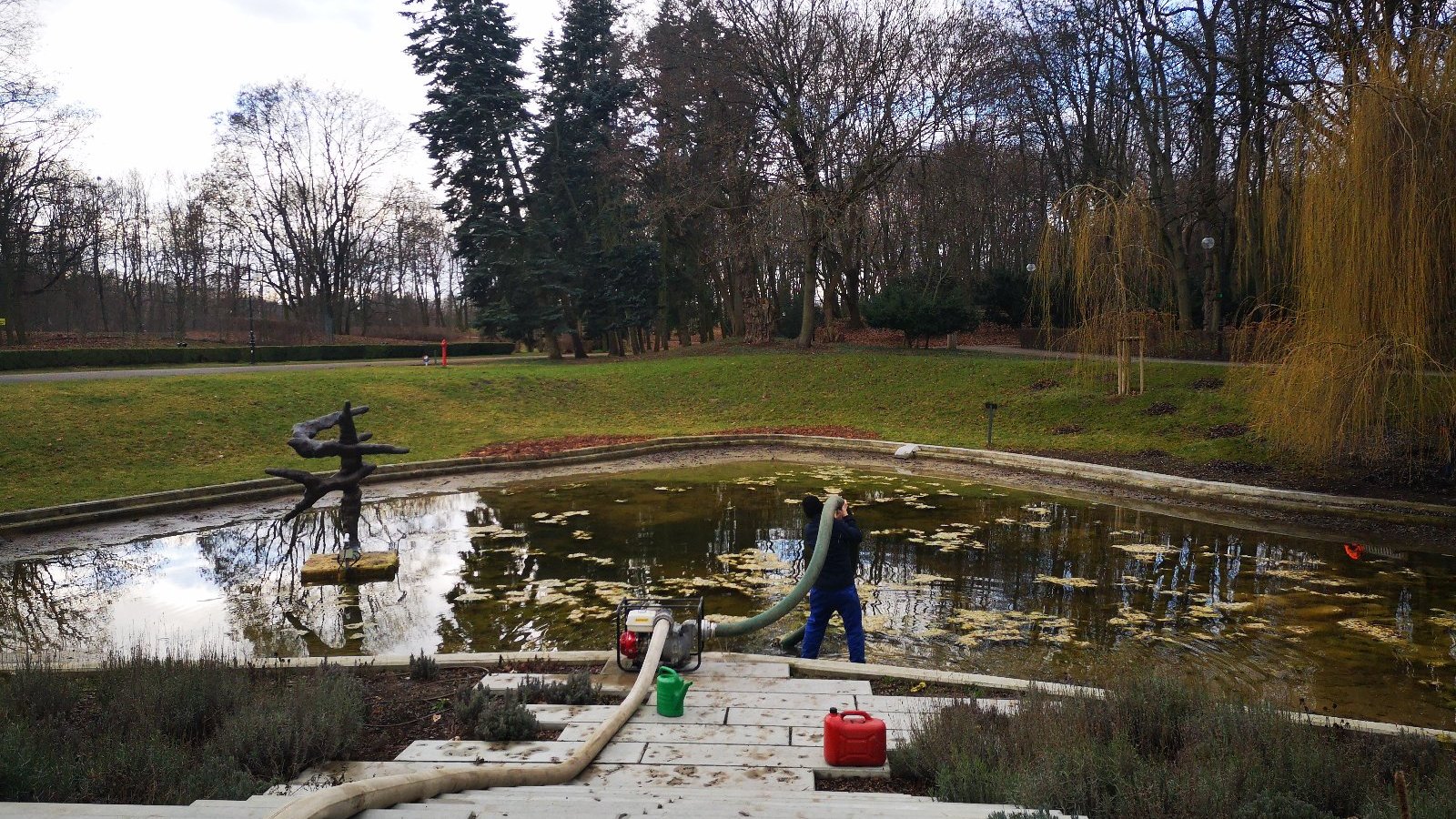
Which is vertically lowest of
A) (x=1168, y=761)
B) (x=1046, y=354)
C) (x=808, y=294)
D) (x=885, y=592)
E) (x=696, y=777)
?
(x=885, y=592)

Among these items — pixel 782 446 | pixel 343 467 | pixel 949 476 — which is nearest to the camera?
pixel 343 467

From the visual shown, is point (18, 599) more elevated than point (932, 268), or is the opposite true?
point (932, 268)

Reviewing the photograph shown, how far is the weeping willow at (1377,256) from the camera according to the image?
10367mm

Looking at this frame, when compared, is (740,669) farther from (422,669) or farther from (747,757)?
(422,669)

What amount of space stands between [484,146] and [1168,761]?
36157 millimetres

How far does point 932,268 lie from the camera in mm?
38594

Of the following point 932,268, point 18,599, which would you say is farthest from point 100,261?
point 18,599

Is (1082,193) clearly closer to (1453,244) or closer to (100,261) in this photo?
(1453,244)

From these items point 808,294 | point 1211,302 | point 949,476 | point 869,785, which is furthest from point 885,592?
point 808,294

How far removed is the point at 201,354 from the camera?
3133 cm

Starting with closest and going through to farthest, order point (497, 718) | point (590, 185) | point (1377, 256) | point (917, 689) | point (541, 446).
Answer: point (497, 718), point (917, 689), point (1377, 256), point (541, 446), point (590, 185)

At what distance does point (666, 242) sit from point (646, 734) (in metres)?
34.1

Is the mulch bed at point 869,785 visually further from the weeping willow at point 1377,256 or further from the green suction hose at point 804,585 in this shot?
the weeping willow at point 1377,256

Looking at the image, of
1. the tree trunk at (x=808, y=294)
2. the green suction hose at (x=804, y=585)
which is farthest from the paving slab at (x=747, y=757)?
the tree trunk at (x=808, y=294)
